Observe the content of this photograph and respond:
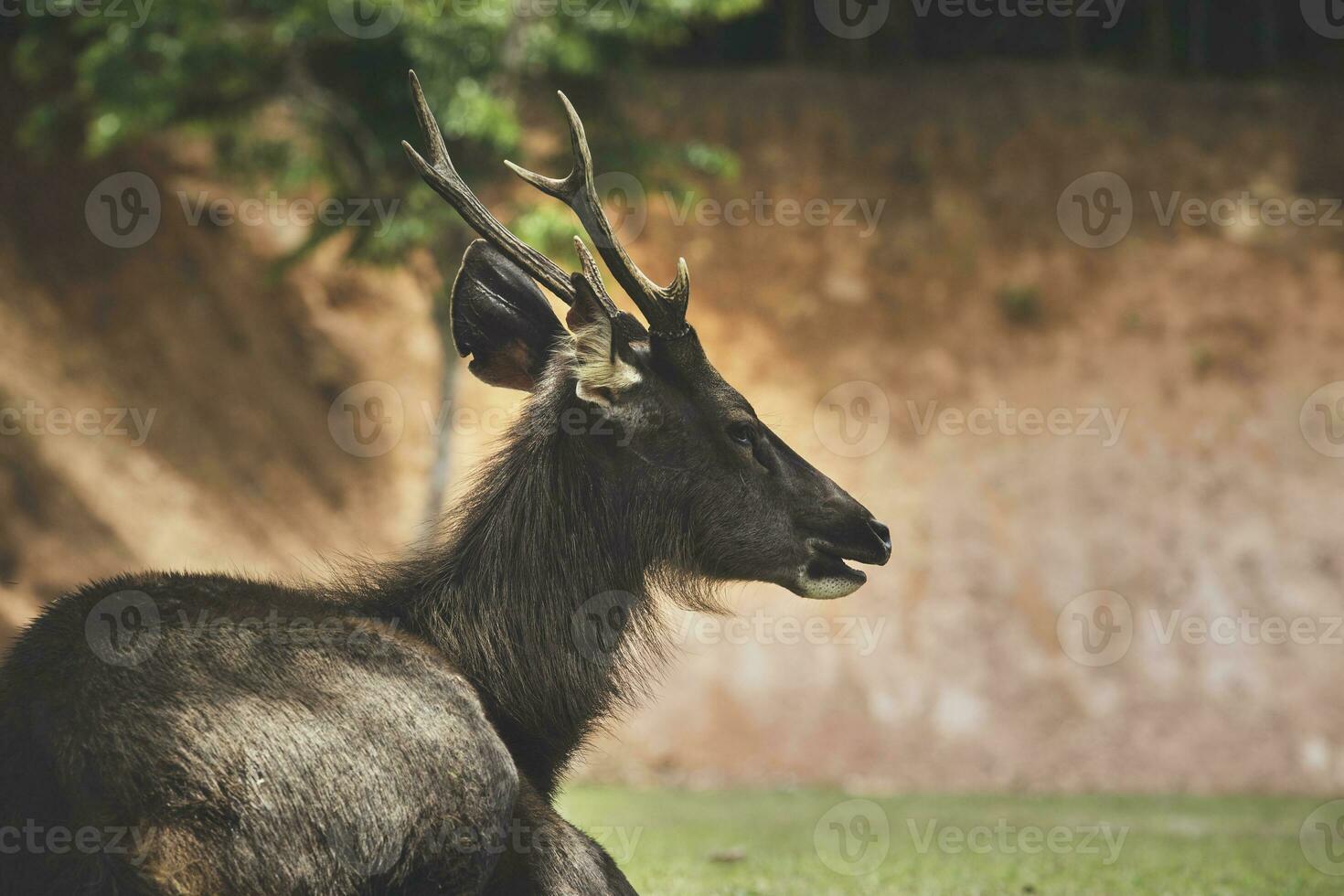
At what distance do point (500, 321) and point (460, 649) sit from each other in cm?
128

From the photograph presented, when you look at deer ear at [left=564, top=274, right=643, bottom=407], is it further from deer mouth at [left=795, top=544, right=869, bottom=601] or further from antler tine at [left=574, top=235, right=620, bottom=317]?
deer mouth at [left=795, top=544, right=869, bottom=601]

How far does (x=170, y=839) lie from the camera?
138 inches

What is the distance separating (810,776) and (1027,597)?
438 cm

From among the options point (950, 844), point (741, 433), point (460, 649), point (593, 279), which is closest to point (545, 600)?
point (460, 649)

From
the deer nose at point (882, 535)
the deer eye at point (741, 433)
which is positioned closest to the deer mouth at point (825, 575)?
the deer nose at point (882, 535)

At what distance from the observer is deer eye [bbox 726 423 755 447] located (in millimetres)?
5110

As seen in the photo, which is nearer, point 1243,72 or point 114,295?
point 114,295

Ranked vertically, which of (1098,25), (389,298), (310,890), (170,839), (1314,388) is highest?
(170,839)

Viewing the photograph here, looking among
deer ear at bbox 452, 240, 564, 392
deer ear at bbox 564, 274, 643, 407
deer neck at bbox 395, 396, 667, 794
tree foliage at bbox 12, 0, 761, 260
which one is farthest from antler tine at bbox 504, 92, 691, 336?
tree foliage at bbox 12, 0, 761, 260

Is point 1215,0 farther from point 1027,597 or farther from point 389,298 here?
point 389,298

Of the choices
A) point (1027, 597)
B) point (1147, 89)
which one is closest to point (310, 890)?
point (1027, 597)

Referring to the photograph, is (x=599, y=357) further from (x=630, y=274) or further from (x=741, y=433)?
(x=741, y=433)

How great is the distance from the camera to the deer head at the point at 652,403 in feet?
16.2

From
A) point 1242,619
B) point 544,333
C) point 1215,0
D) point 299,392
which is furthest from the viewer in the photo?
point 1215,0
